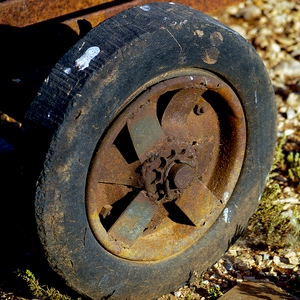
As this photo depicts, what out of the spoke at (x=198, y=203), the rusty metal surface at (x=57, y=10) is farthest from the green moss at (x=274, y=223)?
the rusty metal surface at (x=57, y=10)

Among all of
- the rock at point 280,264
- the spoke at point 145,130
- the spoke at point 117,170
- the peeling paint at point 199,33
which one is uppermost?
the peeling paint at point 199,33

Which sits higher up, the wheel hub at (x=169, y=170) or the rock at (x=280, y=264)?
the wheel hub at (x=169, y=170)

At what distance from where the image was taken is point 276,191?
3820 millimetres

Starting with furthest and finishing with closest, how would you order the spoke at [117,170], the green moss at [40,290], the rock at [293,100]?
the rock at [293,100] → the green moss at [40,290] → the spoke at [117,170]

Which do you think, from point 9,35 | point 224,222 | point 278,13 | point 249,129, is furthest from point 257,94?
point 278,13

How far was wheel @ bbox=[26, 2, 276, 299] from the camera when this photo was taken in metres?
2.48

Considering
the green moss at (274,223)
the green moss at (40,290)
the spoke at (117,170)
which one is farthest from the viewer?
the green moss at (274,223)

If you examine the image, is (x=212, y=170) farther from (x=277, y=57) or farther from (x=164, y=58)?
(x=277, y=57)

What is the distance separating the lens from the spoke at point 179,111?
9.32ft

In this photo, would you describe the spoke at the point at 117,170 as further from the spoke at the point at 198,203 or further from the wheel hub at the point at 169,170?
the spoke at the point at 198,203

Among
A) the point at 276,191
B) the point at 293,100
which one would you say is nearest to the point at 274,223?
the point at 276,191

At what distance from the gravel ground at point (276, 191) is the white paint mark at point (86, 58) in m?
1.34

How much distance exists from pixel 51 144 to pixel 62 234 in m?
0.42

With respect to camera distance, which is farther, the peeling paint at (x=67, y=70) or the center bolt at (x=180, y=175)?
the center bolt at (x=180, y=175)
